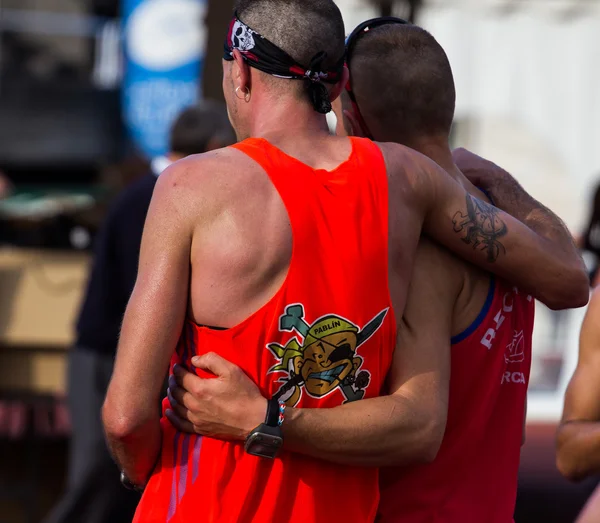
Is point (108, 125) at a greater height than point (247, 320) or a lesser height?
lesser

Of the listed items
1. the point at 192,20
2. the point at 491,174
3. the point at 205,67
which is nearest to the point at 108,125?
the point at 192,20

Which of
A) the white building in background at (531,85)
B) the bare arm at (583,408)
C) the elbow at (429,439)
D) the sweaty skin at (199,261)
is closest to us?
the sweaty skin at (199,261)

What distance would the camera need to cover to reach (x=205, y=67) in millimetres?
6035

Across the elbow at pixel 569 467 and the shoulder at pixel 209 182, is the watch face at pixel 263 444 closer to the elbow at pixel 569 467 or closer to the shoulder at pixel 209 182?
the shoulder at pixel 209 182

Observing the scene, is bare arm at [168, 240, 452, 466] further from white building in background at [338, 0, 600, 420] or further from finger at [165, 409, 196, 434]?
white building in background at [338, 0, 600, 420]

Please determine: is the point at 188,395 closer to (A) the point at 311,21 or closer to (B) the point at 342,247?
(B) the point at 342,247

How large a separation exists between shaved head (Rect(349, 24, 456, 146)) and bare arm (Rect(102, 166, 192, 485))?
0.59 m

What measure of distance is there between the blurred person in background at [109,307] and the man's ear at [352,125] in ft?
6.85

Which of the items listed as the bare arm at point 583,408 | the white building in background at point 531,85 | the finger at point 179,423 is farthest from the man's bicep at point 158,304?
the white building in background at point 531,85

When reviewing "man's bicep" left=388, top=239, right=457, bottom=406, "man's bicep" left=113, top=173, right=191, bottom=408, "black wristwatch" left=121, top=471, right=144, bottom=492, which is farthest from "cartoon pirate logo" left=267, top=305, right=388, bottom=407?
"black wristwatch" left=121, top=471, right=144, bottom=492

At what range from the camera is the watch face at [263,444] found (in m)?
2.06

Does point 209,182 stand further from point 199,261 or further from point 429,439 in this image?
point 429,439

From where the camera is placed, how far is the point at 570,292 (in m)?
2.39

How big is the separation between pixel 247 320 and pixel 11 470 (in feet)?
19.6
